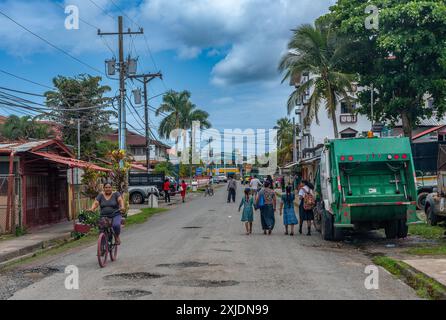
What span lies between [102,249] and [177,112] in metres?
56.5

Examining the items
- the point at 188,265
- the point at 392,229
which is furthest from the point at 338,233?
the point at 188,265

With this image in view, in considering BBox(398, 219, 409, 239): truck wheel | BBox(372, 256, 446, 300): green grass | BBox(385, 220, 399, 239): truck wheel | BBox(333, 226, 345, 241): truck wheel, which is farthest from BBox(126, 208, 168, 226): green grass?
BBox(372, 256, 446, 300): green grass

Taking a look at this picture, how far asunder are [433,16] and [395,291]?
52.2 feet

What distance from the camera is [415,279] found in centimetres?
980

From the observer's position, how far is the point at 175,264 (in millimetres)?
11766

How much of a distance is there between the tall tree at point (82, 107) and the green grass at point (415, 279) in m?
39.8

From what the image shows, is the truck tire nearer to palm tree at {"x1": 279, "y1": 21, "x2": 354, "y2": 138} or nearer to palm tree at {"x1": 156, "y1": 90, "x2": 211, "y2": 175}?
palm tree at {"x1": 279, "y1": 21, "x2": 354, "y2": 138}

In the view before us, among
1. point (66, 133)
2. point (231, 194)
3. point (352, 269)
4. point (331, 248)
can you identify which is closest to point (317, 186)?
point (331, 248)

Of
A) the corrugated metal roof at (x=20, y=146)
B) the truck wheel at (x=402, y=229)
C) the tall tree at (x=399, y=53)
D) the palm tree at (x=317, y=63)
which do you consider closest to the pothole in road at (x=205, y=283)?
the truck wheel at (x=402, y=229)

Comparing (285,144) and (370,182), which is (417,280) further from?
(285,144)

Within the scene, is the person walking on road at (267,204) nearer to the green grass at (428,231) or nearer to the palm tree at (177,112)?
the green grass at (428,231)

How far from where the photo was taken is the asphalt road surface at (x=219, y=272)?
343 inches

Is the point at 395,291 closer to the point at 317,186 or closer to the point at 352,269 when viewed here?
the point at 352,269

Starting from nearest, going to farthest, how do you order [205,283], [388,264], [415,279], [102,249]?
[205,283], [415,279], [388,264], [102,249]
